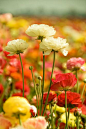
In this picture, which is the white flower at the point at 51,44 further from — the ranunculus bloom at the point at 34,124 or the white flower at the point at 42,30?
the ranunculus bloom at the point at 34,124

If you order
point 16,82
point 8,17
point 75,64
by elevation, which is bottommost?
point 16,82

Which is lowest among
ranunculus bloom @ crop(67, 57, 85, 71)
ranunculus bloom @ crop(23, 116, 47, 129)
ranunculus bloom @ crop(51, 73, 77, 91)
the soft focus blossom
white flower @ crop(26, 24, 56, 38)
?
the soft focus blossom

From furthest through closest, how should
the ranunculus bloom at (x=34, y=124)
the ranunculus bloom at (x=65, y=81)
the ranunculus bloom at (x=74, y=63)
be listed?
the ranunculus bloom at (x=74, y=63), the ranunculus bloom at (x=65, y=81), the ranunculus bloom at (x=34, y=124)

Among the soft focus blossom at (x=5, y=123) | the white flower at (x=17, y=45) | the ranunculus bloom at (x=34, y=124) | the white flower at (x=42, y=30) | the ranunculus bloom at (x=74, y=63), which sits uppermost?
the white flower at (x=42, y=30)

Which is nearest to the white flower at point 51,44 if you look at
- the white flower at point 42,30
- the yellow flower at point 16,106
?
the white flower at point 42,30

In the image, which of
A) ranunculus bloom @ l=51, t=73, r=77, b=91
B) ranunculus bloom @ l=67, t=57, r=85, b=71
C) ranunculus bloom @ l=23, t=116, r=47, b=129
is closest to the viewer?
ranunculus bloom @ l=23, t=116, r=47, b=129

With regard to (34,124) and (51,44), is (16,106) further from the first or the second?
(51,44)

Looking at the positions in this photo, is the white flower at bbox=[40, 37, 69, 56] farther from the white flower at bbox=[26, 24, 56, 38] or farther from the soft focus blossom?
the soft focus blossom

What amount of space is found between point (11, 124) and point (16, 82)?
566 mm

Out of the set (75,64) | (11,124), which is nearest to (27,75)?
(75,64)

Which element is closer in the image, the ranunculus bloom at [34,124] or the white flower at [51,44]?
the ranunculus bloom at [34,124]

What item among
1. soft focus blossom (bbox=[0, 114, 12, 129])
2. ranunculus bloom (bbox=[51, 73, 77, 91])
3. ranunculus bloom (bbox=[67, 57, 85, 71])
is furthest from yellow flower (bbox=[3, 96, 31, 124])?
ranunculus bloom (bbox=[67, 57, 85, 71])

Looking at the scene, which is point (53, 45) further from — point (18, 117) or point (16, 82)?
point (16, 82)

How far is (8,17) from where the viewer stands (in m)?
1.49
